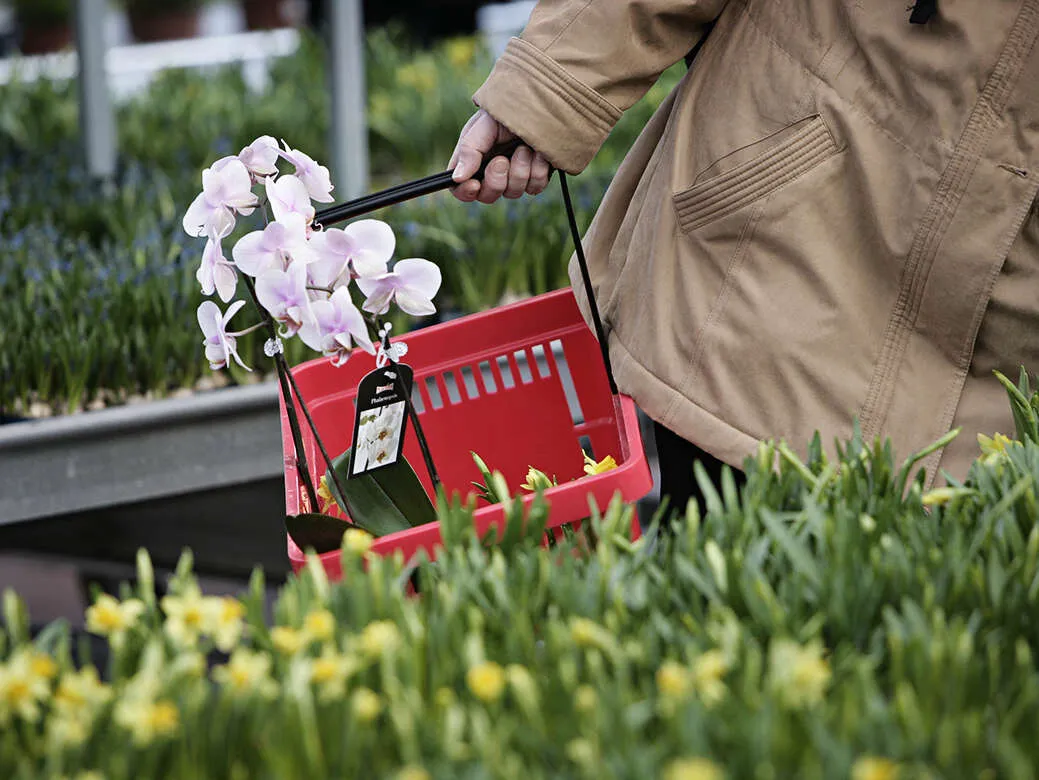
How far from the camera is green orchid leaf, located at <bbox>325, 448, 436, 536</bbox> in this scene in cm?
157

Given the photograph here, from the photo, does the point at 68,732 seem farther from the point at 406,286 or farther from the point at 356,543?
the point at 406,286

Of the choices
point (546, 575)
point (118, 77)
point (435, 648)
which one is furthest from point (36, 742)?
point (118, 77)

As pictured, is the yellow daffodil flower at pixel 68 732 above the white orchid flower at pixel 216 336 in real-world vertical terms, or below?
below

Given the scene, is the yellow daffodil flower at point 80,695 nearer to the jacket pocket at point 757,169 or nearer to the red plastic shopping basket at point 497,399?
the red plastic shopping basket at point 497,399

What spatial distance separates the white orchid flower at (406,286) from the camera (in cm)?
147

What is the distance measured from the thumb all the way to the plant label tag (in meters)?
0.26

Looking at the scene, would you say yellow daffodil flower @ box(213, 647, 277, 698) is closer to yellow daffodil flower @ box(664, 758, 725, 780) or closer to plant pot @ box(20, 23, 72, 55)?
yellow daffodil flower @ box(664, 758, 725, 780)

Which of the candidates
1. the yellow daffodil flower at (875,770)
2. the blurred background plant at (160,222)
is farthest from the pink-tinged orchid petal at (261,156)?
the blurred background plant at (160,222)

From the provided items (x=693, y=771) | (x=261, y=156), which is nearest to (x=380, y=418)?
(x=261, y=156)

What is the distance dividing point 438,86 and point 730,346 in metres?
3.56

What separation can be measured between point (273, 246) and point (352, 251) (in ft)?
0.28

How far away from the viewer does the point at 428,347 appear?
6.14 feet

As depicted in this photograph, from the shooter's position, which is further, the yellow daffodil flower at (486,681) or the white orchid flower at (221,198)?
the white orchid flower at (221,198)

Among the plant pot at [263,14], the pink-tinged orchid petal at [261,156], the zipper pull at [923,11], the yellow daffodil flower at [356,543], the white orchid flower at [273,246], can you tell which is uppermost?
the zipper pull at [923,11]
